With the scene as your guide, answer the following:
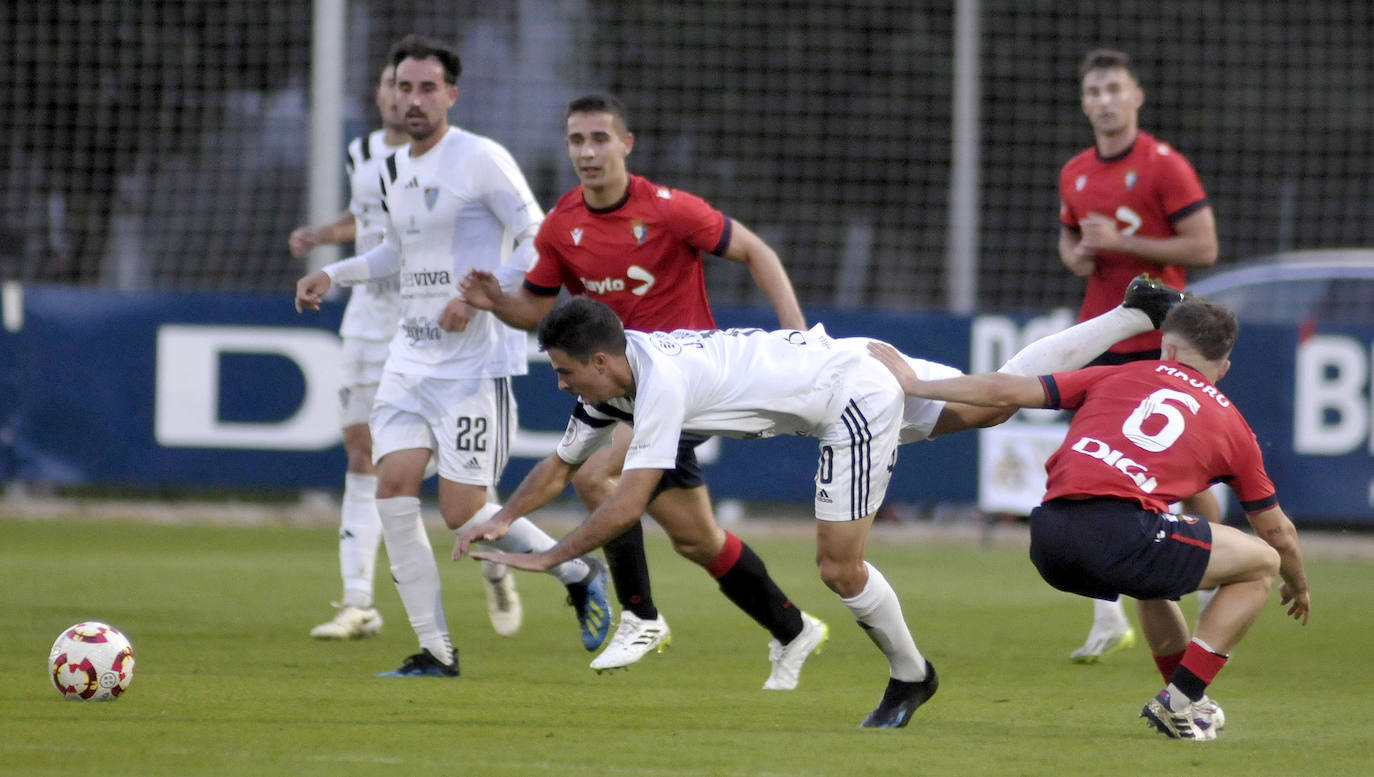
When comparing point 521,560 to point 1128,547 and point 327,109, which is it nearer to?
point 1128,547

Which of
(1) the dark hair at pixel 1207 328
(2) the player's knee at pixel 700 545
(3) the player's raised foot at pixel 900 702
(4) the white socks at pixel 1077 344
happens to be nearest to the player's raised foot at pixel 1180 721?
(3) the player's raised foot at pixel 900 702

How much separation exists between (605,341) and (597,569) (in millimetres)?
1967

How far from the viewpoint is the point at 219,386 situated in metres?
12.1

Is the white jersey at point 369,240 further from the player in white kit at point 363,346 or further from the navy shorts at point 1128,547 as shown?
the navy shorts at point 1128,547

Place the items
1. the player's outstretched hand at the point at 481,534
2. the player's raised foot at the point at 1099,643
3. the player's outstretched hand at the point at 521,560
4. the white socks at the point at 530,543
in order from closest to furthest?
1. the player's outstretched hand at the point at 521,560
2. the player's outstretched hand at the point at 481,534
3. the white socks at the point at 530,543
4. the player's raised foot at the point at 1099,643

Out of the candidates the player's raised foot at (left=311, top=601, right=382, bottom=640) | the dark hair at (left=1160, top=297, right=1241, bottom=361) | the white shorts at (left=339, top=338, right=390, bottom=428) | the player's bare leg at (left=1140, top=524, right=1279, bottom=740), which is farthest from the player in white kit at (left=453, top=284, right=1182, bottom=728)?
the white shorts at (left=339, top=338, right=390, bottom=428)

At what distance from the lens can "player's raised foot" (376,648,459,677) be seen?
639 centimetres

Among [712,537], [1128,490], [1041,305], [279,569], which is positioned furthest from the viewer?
[1041,305]

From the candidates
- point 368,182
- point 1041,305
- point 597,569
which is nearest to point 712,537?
point 597,569

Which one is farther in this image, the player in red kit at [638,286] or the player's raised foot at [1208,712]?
the player in red kit at [638,286]

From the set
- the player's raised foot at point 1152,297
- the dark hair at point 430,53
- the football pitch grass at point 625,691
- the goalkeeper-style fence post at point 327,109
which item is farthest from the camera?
the goalkeeper-style fence post at point 327,109

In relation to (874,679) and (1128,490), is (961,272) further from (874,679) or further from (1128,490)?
(1128,490)

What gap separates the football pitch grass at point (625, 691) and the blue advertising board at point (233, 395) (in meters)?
1.73

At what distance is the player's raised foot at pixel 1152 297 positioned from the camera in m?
6.10
